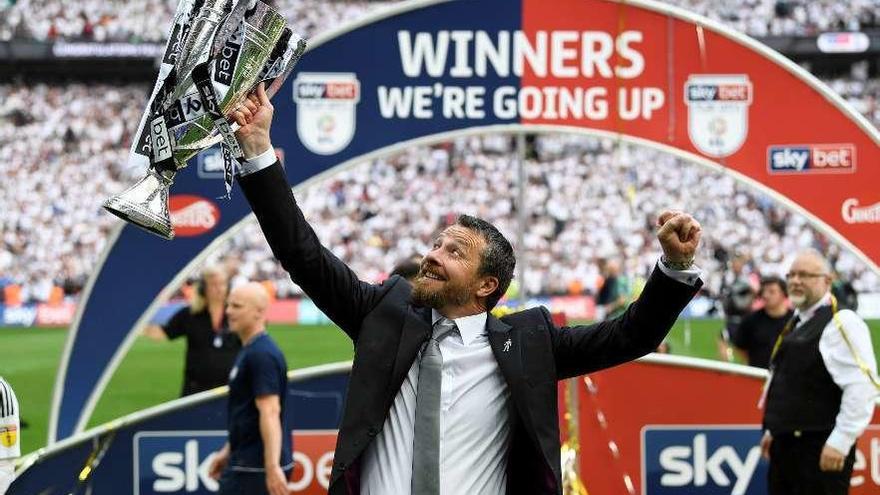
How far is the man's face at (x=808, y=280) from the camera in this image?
6637 millimetres

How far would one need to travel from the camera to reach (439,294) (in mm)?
3564

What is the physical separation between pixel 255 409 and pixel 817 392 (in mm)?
2762

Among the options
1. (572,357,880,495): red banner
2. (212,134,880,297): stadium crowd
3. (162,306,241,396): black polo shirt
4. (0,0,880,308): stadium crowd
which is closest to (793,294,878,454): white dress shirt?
(572,357,880,495): red banner

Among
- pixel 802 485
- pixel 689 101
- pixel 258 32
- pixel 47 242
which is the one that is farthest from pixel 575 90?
pixel 47 242

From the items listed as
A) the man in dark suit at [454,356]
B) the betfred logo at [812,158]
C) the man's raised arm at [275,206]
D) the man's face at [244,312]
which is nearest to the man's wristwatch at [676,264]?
the man in dark suit at [454,356]

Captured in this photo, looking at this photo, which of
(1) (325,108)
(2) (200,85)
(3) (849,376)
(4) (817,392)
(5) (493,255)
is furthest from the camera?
(1) (325,108)

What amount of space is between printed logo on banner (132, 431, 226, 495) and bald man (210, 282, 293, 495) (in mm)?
777

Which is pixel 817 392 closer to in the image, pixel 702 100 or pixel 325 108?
pixel 702 100

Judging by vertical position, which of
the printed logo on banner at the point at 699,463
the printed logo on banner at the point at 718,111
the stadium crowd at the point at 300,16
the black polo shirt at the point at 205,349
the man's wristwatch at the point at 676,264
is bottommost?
the printed logo on banner at the point at 699,463

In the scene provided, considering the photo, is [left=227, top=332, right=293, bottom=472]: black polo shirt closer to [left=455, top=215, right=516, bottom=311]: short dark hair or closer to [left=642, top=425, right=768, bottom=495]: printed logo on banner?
[left=642, top=425, right=768, bottom=495]: printed logo on banner

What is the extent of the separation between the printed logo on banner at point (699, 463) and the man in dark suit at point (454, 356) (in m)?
3.92

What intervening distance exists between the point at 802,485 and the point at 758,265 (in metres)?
25.6

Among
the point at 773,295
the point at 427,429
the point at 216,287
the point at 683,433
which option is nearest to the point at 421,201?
the point at 216,287

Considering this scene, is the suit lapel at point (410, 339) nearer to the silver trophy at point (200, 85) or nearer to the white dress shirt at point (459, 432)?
the white dress shirt at point (459, 432)
